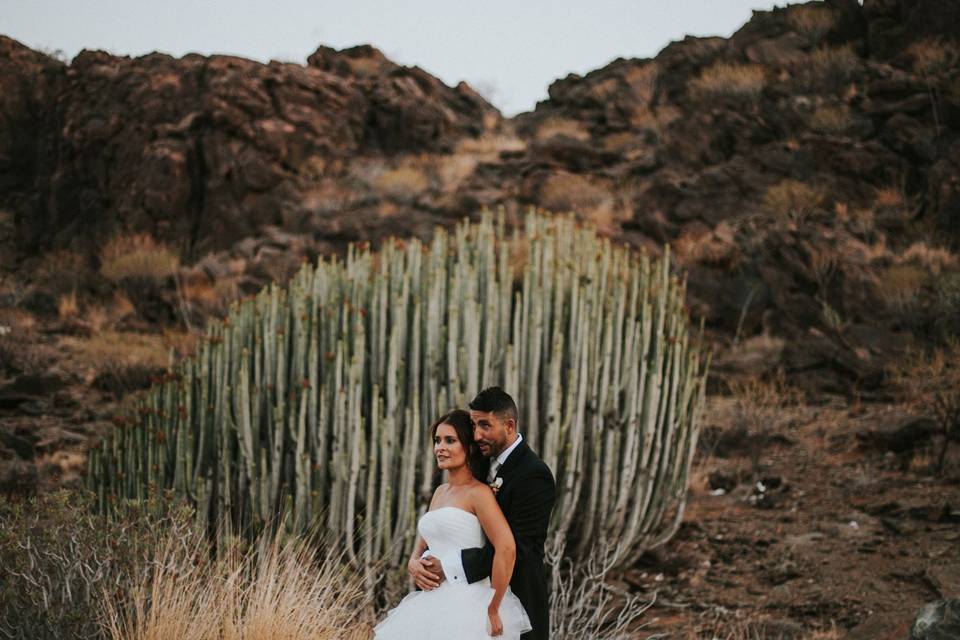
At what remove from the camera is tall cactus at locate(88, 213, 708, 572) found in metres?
6.45

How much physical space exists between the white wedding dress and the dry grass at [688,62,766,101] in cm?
1807

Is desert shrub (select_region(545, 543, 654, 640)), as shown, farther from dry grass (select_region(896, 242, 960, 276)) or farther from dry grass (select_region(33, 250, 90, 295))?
dry grass (select_region(33, 250, 90, 295))

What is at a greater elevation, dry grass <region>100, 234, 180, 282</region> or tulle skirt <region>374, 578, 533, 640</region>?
dry grass <region>100, 234, 180, 282</region>

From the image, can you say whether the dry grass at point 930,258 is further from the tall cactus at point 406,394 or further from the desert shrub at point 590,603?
the desert shrub at point 590,603

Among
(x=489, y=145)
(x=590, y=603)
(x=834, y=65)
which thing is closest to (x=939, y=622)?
(x=590, y=603)

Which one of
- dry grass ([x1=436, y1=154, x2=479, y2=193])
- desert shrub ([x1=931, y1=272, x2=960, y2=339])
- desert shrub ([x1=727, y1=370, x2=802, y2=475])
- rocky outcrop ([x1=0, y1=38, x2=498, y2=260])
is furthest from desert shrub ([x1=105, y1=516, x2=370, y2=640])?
dry grass ([x1=436, y1=154, x2=479, y2=193])

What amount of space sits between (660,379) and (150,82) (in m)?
17.4

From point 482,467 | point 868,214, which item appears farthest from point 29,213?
point 482,467

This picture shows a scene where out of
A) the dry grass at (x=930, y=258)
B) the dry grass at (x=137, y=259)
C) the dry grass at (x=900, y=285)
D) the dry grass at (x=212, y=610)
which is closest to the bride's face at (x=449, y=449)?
the dry grass at (x=212, y=610)

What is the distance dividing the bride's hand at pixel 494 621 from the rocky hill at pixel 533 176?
9.40 metres

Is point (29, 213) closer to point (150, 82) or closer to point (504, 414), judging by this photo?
point (150, 82)

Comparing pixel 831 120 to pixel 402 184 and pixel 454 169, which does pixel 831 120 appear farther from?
pixel 402 184

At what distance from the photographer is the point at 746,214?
16.4 meters

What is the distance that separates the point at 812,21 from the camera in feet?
71.3
